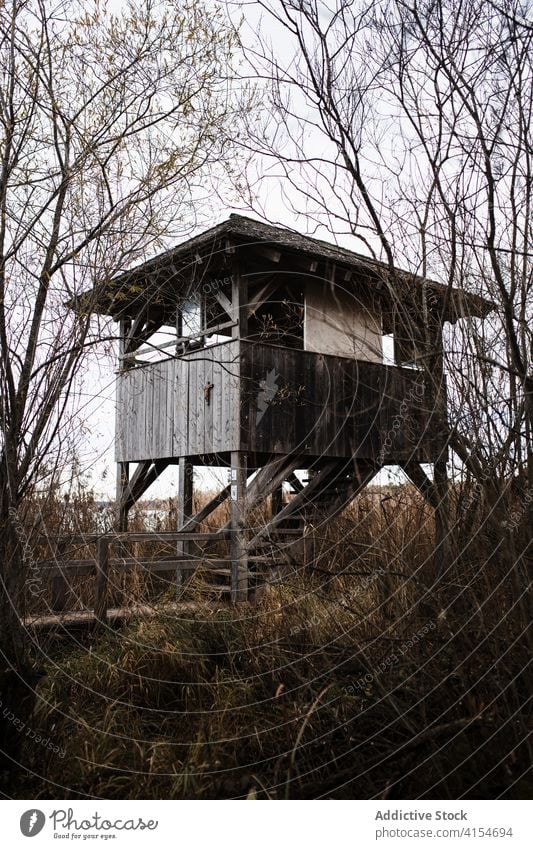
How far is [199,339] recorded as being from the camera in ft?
34.4

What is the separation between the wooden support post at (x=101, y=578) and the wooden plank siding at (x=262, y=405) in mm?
2915

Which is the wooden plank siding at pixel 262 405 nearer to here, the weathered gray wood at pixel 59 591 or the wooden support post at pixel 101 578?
the wooden support post at pixel 101 578

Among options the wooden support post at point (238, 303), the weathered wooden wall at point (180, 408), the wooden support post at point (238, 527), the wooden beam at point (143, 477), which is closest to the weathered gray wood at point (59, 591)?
the wooden support post at point (238, 527)

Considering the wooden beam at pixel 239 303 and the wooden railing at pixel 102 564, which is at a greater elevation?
the wooden beam at pixel 239 303

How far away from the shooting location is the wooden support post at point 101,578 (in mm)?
6480

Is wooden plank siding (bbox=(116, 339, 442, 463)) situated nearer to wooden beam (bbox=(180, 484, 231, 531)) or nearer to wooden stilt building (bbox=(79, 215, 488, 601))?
wooden stilt building (bbox=(79, 215, 488, 601))

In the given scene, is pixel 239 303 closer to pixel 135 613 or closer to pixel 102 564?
pixel 102 564

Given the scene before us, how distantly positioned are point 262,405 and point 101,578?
3.83 m

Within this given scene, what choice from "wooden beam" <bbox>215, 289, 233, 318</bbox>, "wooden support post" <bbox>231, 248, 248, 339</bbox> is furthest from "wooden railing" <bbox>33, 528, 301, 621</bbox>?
"wooden beam" <bbox>215, 289, 233, 318</bbox>

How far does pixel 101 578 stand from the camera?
698 cm

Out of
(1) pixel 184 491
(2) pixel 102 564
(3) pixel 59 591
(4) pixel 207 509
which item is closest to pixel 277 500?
(4) pixel 207 509

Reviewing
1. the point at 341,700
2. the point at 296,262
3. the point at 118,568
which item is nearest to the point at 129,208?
the point at 341,700
